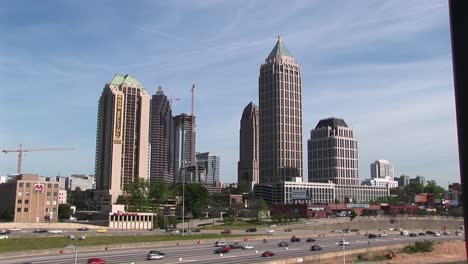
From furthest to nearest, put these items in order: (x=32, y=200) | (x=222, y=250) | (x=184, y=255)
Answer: (x=32, y=200) → (x=222, y=250) → (x=184, y=255)

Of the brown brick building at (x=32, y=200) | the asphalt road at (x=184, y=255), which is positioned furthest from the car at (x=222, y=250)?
the brown brick building at (x=32, y=200)

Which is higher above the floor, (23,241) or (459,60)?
(459,60)

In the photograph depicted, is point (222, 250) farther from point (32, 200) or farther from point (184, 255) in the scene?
point (32, 200)

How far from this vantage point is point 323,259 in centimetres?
9169

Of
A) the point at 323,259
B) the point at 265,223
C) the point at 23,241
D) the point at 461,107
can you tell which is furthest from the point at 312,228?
the point at 461,107

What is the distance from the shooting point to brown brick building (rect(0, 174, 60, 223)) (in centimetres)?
17862

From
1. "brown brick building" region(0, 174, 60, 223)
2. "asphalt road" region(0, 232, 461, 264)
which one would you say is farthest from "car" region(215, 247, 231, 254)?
"brown brick building" region(0, 174, 60, 223)

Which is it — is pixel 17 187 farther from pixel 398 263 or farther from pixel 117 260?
pixel 398 263

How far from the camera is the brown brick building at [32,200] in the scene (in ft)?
586

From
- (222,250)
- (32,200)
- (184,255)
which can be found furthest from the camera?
(32,200)

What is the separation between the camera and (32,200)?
181m

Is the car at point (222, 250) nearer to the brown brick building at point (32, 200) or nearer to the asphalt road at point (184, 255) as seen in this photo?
the asphalt road at point (184, 255)

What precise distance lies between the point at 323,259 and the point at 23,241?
5944 centimetres

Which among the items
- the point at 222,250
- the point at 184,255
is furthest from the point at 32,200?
the point at 184,255
